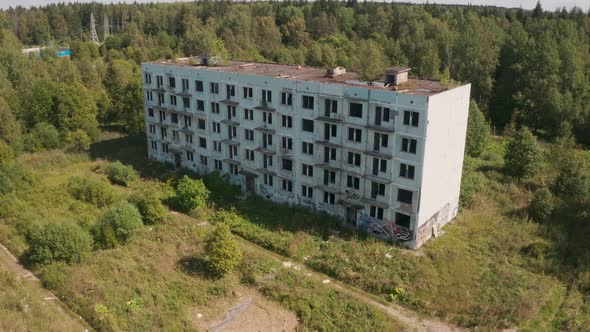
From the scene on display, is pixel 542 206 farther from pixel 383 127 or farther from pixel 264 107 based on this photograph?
pixel 264 107

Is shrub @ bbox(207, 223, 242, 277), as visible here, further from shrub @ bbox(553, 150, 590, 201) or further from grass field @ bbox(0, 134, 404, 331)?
shrub @ bbox(553, 150, 590, 201)

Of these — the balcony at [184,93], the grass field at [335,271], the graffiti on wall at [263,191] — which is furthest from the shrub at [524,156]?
the balcony at [184,93]

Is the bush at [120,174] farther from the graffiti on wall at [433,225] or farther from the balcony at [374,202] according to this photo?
the graffiti on wall at [433,225]

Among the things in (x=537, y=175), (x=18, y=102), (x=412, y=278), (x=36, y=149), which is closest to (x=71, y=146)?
(x=36, y=149)

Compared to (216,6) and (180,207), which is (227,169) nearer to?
(180,207)

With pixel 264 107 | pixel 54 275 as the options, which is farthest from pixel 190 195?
pixel 54 275

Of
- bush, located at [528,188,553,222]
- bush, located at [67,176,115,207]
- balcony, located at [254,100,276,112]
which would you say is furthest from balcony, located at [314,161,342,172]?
bush, located at [67,176,115,207]

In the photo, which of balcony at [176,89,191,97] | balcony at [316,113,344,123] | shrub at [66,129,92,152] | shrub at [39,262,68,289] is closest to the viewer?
shrub at [39,262,68,289]
